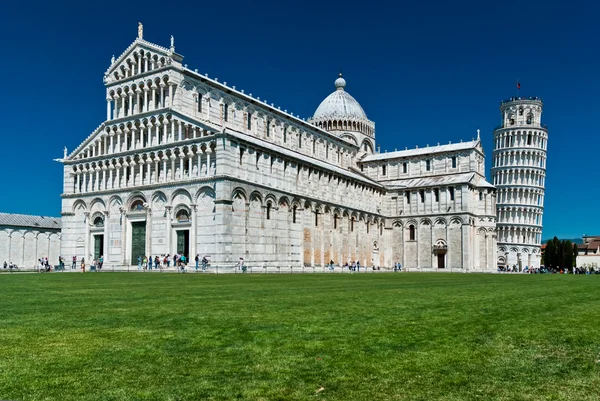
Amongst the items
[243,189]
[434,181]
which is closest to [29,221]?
[243,189]

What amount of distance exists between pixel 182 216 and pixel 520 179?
73654 millimetres

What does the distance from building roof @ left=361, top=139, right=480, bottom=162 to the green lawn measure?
6769cm

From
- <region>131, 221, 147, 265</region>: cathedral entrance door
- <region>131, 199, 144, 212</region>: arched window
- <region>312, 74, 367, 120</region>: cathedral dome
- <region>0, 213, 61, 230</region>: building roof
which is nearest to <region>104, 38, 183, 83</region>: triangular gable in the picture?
<region>131, 199, 144, 212</region>: arched window

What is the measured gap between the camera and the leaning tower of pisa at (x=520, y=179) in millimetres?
102875

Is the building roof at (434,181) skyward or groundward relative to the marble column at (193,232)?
skyward

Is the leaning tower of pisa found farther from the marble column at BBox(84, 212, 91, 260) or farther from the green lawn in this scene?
the green lawn

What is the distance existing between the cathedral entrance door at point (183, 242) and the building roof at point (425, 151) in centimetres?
4054

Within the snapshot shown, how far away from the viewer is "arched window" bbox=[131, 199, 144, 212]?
5488cm

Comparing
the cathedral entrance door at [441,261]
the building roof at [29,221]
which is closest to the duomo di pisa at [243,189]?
the cathedral entrance door at [441,261]

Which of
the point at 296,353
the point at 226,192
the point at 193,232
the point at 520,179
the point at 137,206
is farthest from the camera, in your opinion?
the point at 520,179

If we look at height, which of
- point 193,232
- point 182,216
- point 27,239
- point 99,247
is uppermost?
point 182,216

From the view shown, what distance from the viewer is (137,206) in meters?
55.3

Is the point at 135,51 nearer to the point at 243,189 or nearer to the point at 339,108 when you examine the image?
the point at 243,189

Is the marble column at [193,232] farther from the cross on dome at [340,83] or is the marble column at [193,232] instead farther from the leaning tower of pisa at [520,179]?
the leaning tower of pisa at [520,179]
